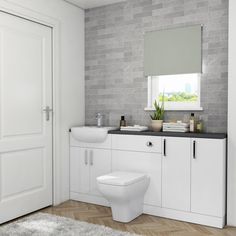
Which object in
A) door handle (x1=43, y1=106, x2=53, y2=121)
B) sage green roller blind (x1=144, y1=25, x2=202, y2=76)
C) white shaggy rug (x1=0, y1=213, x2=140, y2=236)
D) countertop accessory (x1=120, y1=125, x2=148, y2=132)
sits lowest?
white shaggy rug (x1=0, y1=213, x2=140, y2=236)

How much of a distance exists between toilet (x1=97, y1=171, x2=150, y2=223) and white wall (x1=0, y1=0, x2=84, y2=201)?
2.98ft

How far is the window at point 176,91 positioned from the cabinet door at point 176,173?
53cm

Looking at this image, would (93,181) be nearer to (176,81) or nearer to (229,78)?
(176,81)

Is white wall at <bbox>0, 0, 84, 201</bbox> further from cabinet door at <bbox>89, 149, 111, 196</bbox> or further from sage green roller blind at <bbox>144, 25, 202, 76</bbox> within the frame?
sage green roller blind at <bbox>144, 25, 202, 76</bbox>

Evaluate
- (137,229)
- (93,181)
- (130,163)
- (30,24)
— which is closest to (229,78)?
(130,163)

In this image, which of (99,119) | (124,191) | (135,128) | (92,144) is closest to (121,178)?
(124,191)

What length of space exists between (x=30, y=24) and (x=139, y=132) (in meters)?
1.66

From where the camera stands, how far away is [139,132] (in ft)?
11.1

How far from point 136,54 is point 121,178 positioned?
5.14ft

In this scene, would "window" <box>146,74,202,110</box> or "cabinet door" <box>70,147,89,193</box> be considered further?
"cabinet door" <box>70,147,89,193</box>

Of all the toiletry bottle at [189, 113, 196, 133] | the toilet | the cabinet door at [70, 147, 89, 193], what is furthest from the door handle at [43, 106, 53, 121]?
the toiletry bottle at [189, 113, 196, 133]

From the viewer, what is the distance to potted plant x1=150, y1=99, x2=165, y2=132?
3.51 metres

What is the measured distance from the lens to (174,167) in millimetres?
3186

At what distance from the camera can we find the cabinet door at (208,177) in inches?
117
